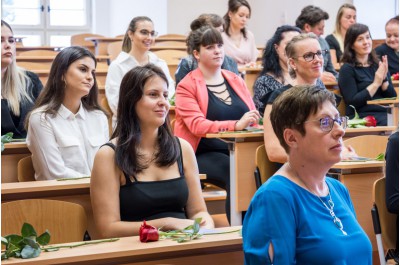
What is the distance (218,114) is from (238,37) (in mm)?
3028

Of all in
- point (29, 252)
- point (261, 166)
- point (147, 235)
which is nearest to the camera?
point (29, 252)

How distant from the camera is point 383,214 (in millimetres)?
3250

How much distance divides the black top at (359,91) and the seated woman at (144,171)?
3202 millimetres

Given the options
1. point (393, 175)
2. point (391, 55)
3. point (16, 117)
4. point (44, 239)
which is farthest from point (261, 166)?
point (391, 55)

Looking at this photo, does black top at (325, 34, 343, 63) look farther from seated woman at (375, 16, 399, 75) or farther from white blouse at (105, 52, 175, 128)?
white blouse at (105, 52, 175, 128)

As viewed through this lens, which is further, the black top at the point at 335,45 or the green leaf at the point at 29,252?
the black top at the point at 335,45

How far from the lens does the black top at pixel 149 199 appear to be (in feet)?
9.44

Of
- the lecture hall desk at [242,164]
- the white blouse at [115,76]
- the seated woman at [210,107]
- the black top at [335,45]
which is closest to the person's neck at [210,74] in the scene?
the seated woman at [210,107]

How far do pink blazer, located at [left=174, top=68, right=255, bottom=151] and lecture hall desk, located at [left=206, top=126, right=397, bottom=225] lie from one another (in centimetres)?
14

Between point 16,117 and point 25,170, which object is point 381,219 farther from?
point 16,117

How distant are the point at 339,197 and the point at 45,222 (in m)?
1.14

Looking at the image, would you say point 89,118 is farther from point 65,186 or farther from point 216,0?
point 216,0

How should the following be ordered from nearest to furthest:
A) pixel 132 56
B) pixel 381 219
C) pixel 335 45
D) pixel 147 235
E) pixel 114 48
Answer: pixel 147 235 → pixel 381 219 → pixel 132 56 → pixel 335 45 → pixel 114 48

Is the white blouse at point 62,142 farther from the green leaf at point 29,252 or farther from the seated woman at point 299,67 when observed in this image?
the green leaf at point 29,252
